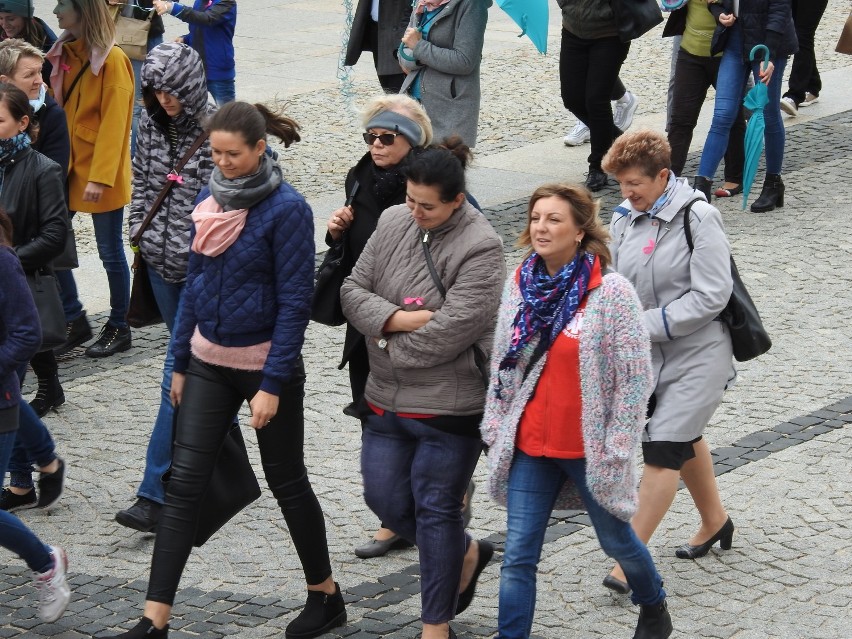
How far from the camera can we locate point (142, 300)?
19.5ft

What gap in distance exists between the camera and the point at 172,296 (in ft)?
19.2

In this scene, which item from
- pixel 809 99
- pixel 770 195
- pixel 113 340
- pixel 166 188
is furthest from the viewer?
pixel 809 99

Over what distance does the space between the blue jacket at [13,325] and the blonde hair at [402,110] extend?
1.36 metres

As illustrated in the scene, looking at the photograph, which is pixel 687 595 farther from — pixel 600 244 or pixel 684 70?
pixel 684 70

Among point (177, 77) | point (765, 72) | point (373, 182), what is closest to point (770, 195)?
point (765, 72)

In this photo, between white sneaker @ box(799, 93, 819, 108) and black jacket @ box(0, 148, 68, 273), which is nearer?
black jacket @ box(0, 148, 68, 273)

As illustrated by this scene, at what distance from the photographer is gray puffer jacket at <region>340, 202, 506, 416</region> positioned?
4586 millimetres

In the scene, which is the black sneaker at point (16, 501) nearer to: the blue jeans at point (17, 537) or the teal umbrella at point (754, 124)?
the blue jeans at point (17, 537)

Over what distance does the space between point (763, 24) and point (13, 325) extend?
19.3 ft

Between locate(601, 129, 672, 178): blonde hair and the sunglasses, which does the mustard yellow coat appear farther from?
locate(601, 129, 672, 178): blonde hair

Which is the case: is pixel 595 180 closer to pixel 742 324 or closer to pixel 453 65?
pixel 453 65

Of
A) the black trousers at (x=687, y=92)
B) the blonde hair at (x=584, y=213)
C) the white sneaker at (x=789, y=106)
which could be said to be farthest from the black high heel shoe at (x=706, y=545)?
the white sneaker at (x=789, y=106)

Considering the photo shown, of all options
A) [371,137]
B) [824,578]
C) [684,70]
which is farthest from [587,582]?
[684,70]

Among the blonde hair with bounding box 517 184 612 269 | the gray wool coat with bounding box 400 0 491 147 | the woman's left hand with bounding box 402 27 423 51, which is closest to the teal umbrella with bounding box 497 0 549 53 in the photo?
the gray wool coat with bounding box 400 0 491 147
